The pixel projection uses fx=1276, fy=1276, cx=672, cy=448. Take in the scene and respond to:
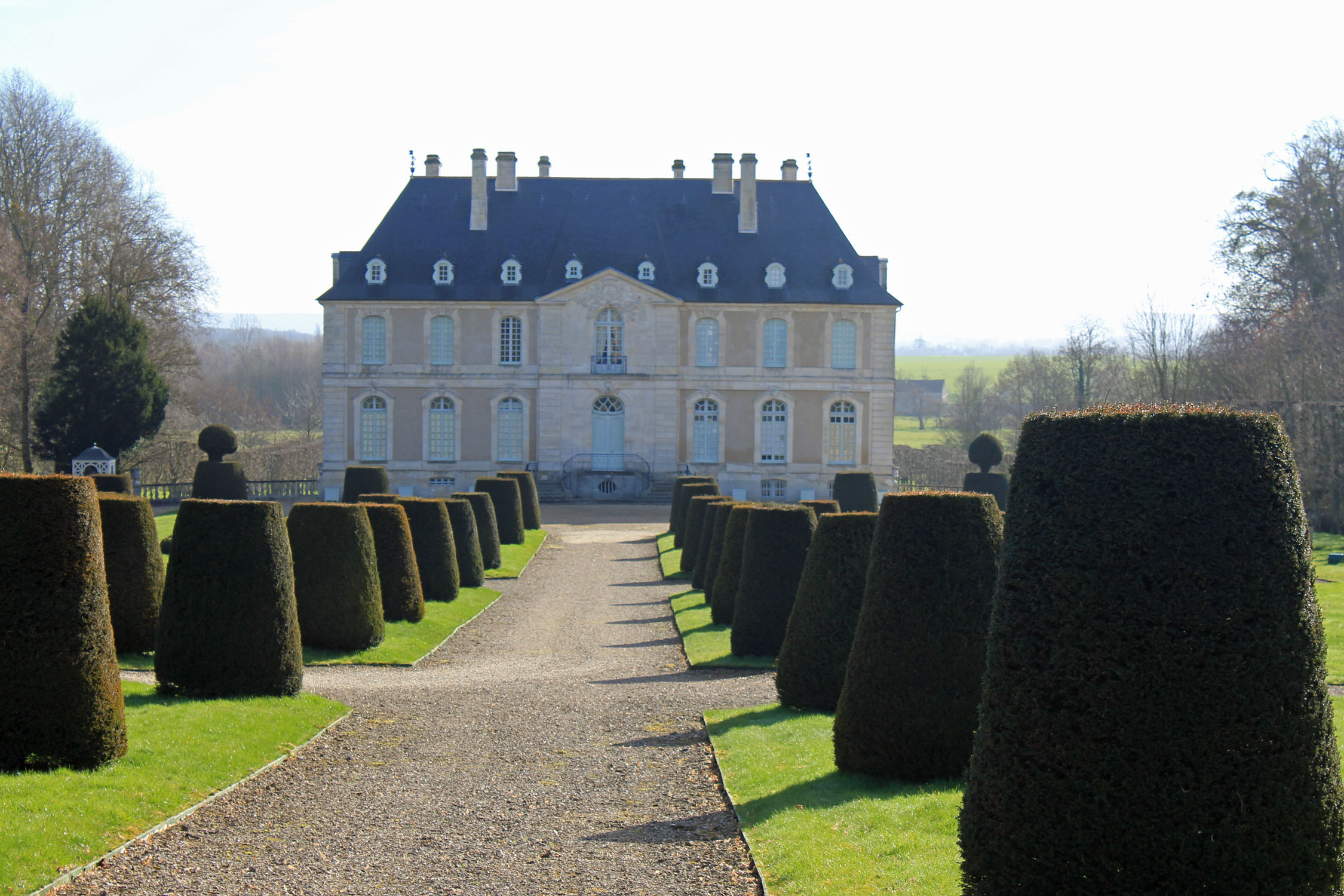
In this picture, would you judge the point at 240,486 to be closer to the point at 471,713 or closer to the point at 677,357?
the point at 677,357

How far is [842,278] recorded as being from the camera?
1609 inches

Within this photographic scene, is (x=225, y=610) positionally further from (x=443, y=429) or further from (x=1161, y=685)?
(x=443, y=429)

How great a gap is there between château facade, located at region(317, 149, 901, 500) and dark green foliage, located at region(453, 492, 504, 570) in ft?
60.5

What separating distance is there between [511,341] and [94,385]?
12.4 m

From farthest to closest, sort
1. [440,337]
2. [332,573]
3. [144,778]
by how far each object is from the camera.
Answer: [440,337], [332,573], [144,778]

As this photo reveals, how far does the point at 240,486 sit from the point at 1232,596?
87.8 feet

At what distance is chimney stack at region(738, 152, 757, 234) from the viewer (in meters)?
42.0

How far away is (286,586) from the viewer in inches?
399

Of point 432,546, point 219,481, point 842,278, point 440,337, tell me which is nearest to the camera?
point 432,546

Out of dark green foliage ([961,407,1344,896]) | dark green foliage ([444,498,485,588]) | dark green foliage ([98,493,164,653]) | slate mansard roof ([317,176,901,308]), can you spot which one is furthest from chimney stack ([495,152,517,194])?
dark green foliage ([961,407,1344,896])

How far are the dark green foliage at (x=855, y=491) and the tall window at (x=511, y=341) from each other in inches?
581

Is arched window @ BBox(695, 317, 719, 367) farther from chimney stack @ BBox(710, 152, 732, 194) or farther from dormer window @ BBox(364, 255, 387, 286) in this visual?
Result: dormer window @ BBox(364, 255, 387, 286)

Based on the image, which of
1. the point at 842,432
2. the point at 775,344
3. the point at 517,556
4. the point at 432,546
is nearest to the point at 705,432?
the point at 775,344

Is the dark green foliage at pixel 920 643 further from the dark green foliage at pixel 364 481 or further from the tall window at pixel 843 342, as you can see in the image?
the tall window at pixel 843 342
